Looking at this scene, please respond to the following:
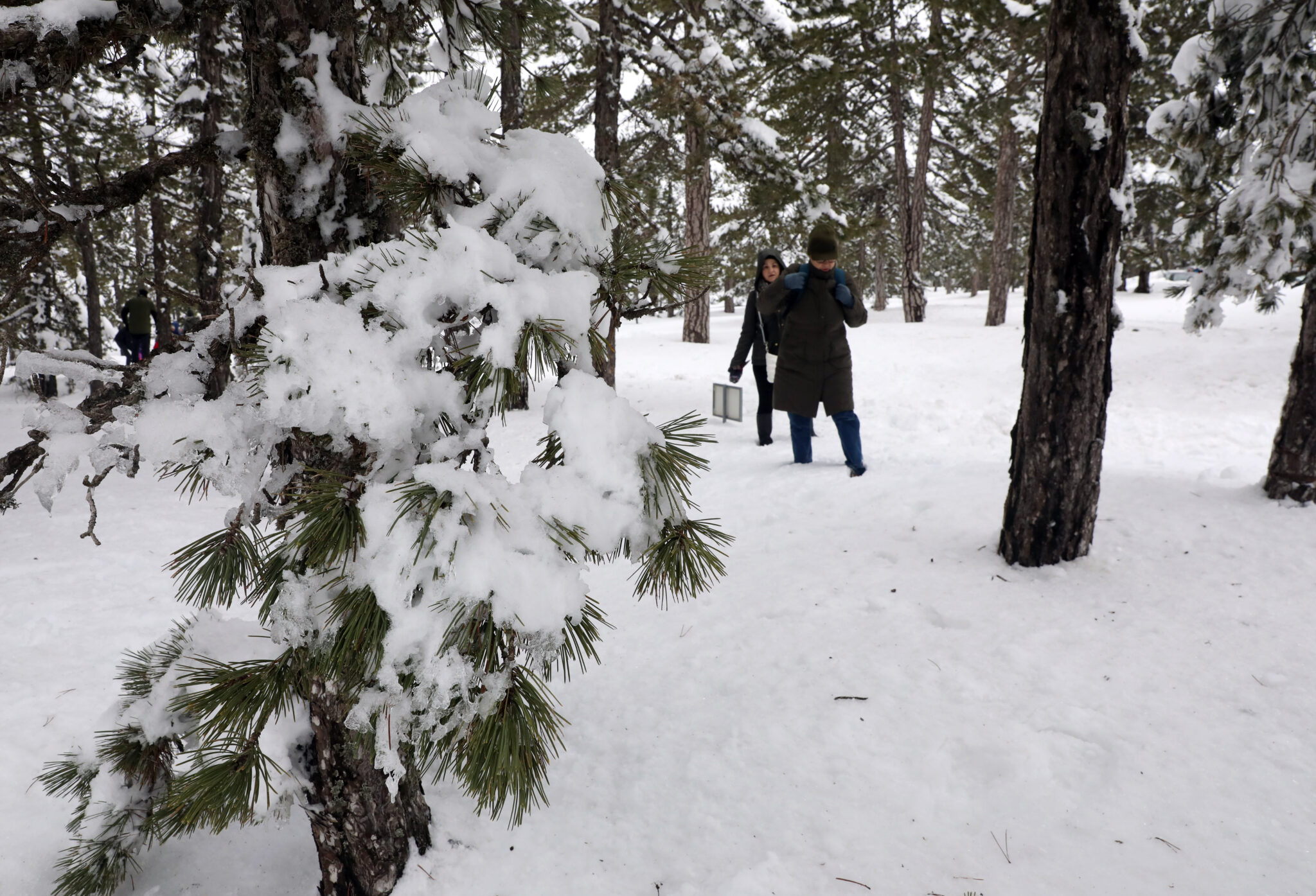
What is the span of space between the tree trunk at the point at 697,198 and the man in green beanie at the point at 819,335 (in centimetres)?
162

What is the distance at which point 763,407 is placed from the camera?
6910mm

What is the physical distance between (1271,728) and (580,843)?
2.54m

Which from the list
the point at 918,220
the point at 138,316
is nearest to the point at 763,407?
the point at 138,316

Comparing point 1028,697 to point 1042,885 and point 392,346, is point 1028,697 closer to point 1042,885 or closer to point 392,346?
point 1042,885

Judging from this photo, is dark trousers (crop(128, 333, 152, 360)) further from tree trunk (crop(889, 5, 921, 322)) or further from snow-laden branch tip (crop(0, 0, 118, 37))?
tree trunk (crop(889, 5, 921, 322))

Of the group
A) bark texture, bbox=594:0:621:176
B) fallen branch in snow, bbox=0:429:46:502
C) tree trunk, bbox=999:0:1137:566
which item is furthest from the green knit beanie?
fallen branch in snow, bbox=0:429:46:502

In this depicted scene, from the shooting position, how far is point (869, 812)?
2291 mm

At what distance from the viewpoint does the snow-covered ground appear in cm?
214

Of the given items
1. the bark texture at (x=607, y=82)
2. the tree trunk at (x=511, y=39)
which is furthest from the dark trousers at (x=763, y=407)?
the tree trunk at (x=511, y=39)

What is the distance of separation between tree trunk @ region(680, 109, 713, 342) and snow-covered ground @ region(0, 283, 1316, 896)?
395cm

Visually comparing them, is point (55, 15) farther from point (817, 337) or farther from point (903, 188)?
point (903, 188)

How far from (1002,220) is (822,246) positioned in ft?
38.5

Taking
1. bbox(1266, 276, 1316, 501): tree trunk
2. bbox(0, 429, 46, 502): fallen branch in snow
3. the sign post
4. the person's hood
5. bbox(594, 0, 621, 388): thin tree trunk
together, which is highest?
bbox(594, 0, 621, 388): thin tree trunk

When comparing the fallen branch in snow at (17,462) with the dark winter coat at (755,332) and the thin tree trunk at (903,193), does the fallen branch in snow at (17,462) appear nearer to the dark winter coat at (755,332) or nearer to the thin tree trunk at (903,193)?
the dark winter coat at (755,332)
